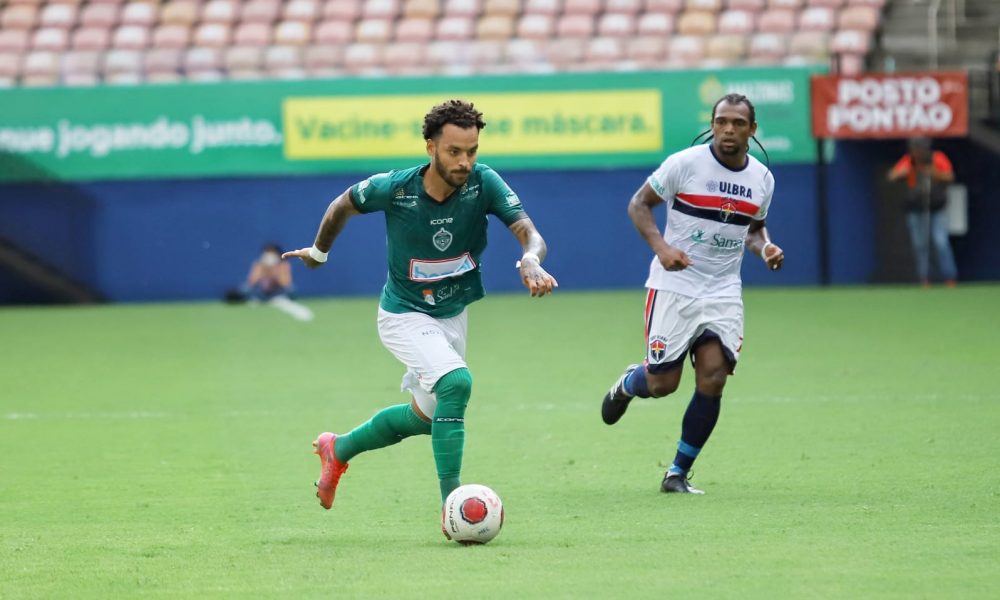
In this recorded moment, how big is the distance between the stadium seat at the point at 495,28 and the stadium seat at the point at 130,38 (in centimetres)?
523

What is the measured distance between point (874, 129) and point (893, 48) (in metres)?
1.69

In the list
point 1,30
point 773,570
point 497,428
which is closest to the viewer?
point 773,570

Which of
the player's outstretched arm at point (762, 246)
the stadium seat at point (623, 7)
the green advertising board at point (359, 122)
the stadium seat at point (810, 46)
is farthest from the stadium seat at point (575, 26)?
the player's outstretched arm at point (762, 246)

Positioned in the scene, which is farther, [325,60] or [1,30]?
[1,30]

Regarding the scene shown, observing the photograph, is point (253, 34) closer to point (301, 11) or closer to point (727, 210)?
point (301, 11)

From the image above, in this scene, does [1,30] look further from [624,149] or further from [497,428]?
[497,428]

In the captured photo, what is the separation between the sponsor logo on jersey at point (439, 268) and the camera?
722 cm

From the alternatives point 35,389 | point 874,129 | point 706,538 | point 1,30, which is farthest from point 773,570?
point 1,30

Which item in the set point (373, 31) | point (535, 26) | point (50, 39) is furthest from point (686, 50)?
point (50, 39)

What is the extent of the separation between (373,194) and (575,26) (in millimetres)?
18419

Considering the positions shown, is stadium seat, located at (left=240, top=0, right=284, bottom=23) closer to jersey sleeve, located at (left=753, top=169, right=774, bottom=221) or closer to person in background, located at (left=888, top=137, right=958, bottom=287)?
person in background, located at (left=888, top=137, right=958, bottom=287)

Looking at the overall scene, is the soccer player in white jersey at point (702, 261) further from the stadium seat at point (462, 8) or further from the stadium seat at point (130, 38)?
the stadium seat at point (130, 38)

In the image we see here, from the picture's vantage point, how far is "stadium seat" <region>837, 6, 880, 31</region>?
2420cm

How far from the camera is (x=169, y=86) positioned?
75.3 ft
